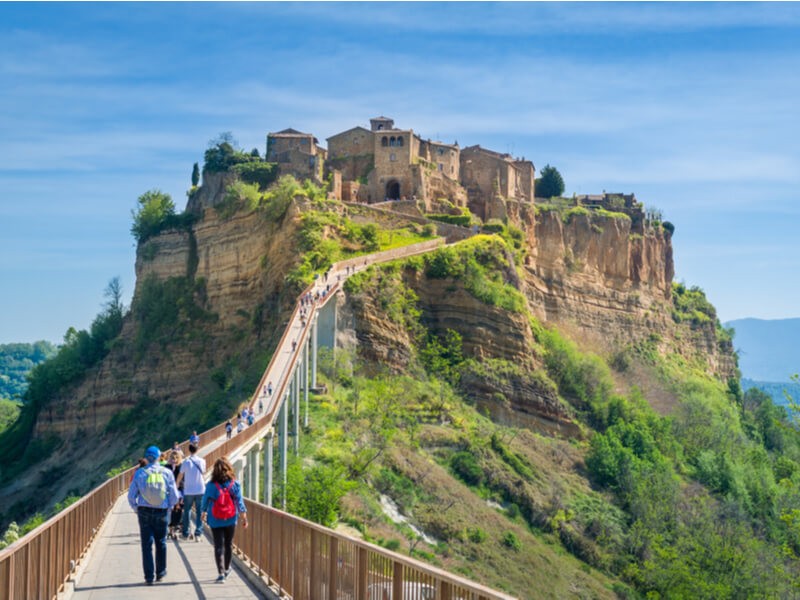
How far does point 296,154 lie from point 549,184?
107 feet

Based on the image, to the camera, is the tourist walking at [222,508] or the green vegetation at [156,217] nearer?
the tourist walking at [222,508]

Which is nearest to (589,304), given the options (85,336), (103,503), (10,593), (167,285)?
(167,285)

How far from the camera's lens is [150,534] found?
47.7ft

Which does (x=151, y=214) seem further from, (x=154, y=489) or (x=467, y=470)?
(x=154, y=489)

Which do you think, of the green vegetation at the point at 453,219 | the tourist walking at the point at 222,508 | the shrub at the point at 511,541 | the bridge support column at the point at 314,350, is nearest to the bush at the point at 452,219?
the green vegetation at the point at 453,219

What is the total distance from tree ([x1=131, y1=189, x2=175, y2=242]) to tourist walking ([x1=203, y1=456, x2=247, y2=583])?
213ft

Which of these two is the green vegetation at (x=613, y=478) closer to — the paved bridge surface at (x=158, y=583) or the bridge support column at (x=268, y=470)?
the bridge support column at (x=268, y=470)

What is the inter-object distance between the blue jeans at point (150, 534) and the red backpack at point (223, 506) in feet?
2.38

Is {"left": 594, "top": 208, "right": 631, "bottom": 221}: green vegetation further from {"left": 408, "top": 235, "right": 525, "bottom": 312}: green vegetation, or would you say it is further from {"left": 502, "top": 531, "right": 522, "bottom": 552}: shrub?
{"left": 502, "top": 531, "right": 522, "bottom": 552}: shrub

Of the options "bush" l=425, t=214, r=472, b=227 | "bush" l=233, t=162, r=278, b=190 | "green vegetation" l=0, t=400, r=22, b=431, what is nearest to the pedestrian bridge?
"bush" l=233, t=162, r=278, b=190

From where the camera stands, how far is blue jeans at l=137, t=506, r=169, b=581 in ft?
47.2

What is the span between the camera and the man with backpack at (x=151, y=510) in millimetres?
14367

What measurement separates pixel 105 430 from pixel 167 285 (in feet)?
37.7

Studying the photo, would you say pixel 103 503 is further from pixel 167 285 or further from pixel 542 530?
pixel 167 285
